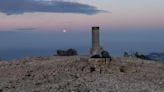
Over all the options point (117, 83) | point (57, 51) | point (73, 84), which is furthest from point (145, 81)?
point (57, 51)

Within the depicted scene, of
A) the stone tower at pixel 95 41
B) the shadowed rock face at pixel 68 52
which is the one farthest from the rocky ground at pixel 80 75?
the shadowed rock face at pixel 68 52

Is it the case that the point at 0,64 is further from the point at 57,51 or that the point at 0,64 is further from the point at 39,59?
the point at 57,51

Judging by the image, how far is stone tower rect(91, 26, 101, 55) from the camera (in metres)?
26.1

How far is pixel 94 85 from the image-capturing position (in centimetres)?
2100

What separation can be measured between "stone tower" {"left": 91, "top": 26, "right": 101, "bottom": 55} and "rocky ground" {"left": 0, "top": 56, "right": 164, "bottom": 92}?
3.16ft

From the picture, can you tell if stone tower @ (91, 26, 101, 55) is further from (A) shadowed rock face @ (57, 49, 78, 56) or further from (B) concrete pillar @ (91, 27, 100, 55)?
(A) shadowed rock face @ (57, 49, 78, 56)

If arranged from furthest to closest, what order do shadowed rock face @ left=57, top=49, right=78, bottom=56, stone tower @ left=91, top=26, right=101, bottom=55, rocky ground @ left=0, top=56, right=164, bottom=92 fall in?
shadowed rock face @ left=57, top=49, right=78, bottom=56 → stone tower @ left=91, top=26, right=101, bottom=55 → rocky ground @ left=0, top=56, right=164, bottom=92

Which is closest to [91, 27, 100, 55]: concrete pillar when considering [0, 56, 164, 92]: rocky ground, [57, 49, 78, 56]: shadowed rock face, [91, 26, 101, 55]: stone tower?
[91, 26, 101, 55]: stone tower

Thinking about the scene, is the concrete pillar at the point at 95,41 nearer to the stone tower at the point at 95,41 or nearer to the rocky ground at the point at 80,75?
the stone tower at the point at 95,41

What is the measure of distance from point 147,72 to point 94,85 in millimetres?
4756

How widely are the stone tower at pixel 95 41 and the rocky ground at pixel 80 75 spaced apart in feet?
3.16

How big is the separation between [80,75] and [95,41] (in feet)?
11.4

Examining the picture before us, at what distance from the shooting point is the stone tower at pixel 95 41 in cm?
2610

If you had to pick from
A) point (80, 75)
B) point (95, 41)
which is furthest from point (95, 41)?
point (80, 75)
